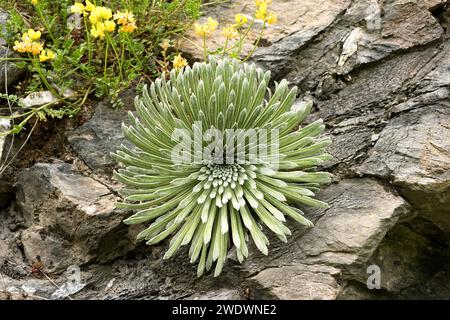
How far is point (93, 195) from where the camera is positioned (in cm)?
358

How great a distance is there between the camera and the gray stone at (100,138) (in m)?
3.79

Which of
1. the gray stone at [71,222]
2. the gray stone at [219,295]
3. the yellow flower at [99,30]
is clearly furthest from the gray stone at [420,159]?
the yellow flower at [99,30]

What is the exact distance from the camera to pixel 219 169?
3.23 metres

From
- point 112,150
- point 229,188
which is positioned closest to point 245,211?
point 229,188

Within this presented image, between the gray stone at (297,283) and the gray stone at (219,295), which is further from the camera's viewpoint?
the gray stone at (219,295)

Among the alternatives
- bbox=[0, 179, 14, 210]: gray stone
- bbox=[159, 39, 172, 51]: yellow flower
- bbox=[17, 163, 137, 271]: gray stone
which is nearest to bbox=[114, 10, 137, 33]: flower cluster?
bbox=[159, 39, 172, 51]: yellow flower

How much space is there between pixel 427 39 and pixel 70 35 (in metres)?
2.74

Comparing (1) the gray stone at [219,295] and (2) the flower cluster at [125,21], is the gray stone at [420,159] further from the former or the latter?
(2) the flower cluster at [125,21]

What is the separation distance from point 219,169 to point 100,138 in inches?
44.2

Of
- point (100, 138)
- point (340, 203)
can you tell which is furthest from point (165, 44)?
point (340, 203)

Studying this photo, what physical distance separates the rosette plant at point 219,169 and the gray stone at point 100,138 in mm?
458

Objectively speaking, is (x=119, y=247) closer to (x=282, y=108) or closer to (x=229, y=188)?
(x=229, y=188)

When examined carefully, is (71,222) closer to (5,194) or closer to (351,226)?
(5,194)

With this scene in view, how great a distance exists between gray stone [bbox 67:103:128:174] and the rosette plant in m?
0.46
